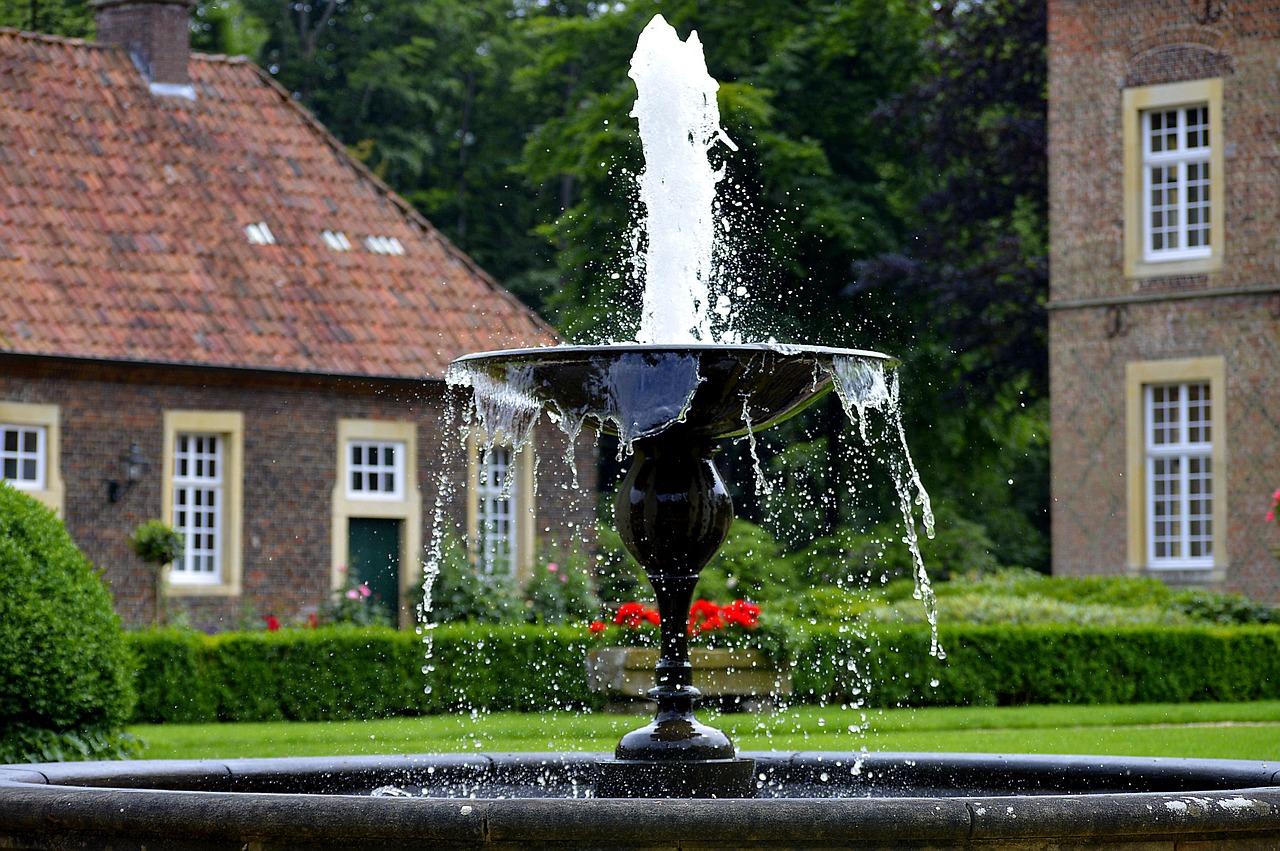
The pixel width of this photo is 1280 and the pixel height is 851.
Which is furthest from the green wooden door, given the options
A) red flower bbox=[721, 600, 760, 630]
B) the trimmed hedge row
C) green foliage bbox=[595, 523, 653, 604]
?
red flower bbox=[721, 600, 760, 630]

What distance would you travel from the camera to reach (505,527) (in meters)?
27.4

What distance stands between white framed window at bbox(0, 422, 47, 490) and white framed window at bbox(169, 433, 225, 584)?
176 cm

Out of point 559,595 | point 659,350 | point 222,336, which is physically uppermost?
point 222,336

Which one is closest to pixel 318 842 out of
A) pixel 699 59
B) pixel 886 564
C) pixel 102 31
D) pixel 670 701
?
pixel 670 701

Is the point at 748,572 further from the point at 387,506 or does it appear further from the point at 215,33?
the point at 215,33

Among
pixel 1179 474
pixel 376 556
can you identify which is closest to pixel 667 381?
pixel 376 556

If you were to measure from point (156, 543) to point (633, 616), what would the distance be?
7265 millimetres

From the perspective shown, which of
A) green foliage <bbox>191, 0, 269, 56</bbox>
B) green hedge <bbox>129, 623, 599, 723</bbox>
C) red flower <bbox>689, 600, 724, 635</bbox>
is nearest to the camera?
red flower <bbox>689, 600, 724, 635</bbox>

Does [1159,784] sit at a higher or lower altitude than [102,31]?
lower

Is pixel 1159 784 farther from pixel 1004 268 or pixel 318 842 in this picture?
pixel 1004 268

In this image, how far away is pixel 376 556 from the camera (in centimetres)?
2597

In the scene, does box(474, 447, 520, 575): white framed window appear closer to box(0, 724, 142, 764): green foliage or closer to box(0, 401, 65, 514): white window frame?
box(0, 401, 65, 514): white window frame

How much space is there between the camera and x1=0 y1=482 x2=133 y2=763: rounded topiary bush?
1134 centimetres

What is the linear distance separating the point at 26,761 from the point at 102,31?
59.1 feet
